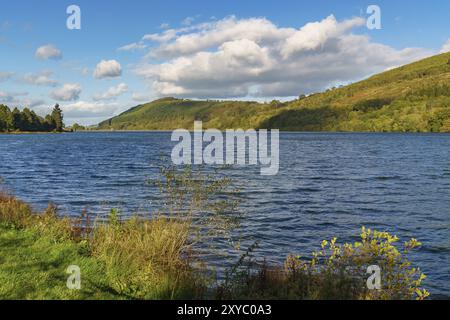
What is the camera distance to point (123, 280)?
10086 mm

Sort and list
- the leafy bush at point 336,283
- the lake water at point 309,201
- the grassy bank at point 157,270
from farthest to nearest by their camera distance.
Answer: the lake water at point 309,201 → the grassy bank at point 157,270 → the leafy bush at point 336,283

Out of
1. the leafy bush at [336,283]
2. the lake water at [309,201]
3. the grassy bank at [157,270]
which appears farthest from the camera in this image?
the lake water at [309,201]

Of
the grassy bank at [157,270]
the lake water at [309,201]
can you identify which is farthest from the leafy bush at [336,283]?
the lake water at [309,201]

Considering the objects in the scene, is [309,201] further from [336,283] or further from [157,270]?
[336,283]

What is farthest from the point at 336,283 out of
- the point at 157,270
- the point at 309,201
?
the point at 309,201

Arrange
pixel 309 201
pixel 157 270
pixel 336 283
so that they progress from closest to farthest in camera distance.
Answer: pixel 336 283 → pixel 157 270 → pixel 309 201

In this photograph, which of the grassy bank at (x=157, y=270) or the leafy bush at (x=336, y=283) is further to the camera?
the grassy bank at (x=157, y=270)

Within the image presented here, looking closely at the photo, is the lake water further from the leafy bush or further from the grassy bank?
the leafy bush

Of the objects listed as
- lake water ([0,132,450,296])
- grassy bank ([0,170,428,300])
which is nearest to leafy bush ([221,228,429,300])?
grassy bank ([0,170,428,300])

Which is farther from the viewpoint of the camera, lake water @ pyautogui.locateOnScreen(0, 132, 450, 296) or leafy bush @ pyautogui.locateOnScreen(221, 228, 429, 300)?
lake water @ pyautogui.locateOnScreen(0, 132, 450, 296)

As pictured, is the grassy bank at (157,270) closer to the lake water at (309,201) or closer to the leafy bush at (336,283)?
the leafy bush at (336,283)

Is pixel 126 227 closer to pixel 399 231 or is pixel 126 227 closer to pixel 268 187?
pixel 399 231

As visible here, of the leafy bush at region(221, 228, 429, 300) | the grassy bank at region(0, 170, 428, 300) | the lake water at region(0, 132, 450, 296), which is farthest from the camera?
the lake water at region(0, 132, 450, 296)
